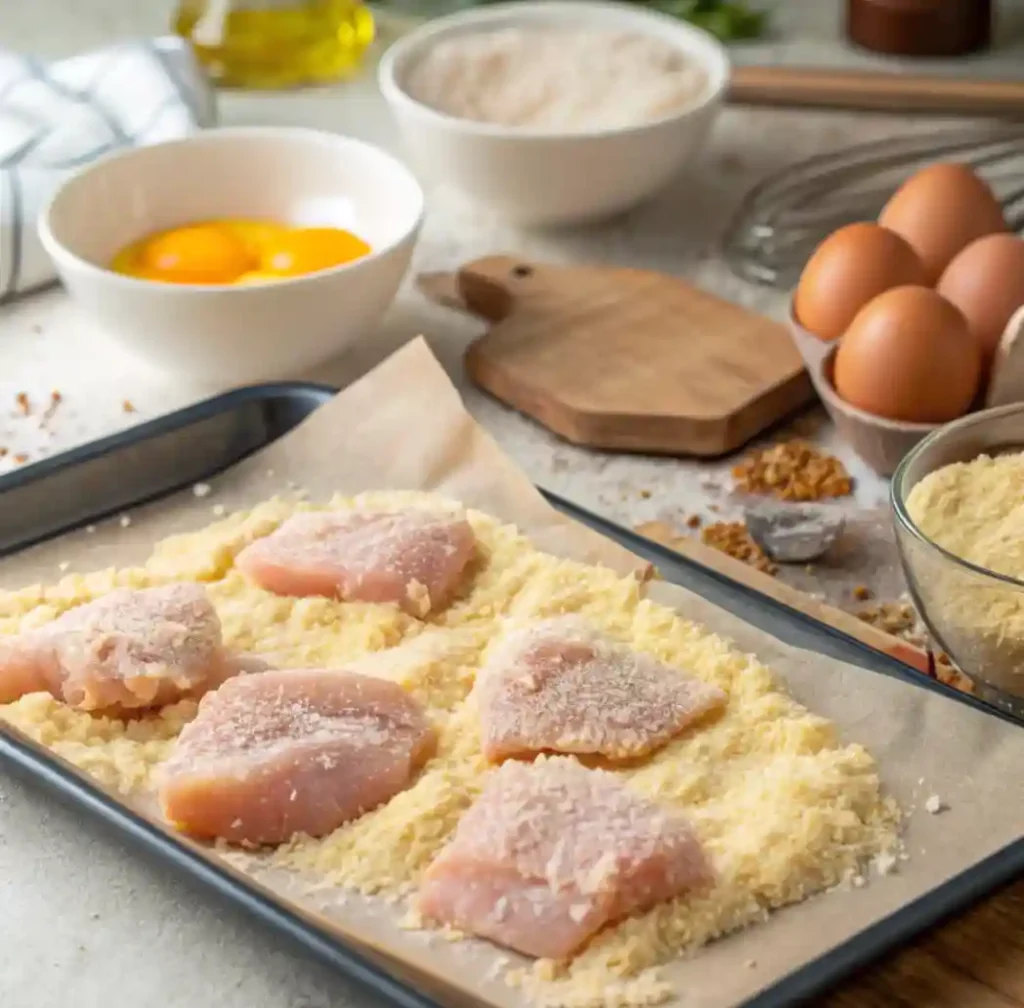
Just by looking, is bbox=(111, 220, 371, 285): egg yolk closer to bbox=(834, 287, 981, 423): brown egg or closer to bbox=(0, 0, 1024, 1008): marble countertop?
bbox=(0, 0, 1024, 1008): marble countertop

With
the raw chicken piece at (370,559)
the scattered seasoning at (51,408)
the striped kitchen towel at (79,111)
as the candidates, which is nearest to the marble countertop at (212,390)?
the scattered seasoning at (51,408)

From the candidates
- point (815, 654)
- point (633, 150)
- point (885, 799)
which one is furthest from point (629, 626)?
point (633, 150)

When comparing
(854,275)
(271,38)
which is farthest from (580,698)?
(271,38)

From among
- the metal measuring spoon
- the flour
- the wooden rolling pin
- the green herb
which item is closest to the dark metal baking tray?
the metal measuring spoon

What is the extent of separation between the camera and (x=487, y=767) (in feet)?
3.32

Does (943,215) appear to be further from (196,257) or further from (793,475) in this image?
(196,257)

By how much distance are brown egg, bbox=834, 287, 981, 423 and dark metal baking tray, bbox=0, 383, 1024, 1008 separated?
274mm

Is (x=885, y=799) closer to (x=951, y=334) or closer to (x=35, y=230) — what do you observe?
(x=951, y=334)

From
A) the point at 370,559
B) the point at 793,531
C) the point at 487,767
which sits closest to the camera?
the point at 487,767

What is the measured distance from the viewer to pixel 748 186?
199cm

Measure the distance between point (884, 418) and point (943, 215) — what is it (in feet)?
0.83

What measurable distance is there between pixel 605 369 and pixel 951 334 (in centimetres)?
33

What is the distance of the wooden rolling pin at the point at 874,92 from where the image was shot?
1957 millimetres

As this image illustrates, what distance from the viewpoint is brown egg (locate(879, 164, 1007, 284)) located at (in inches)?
59.3
